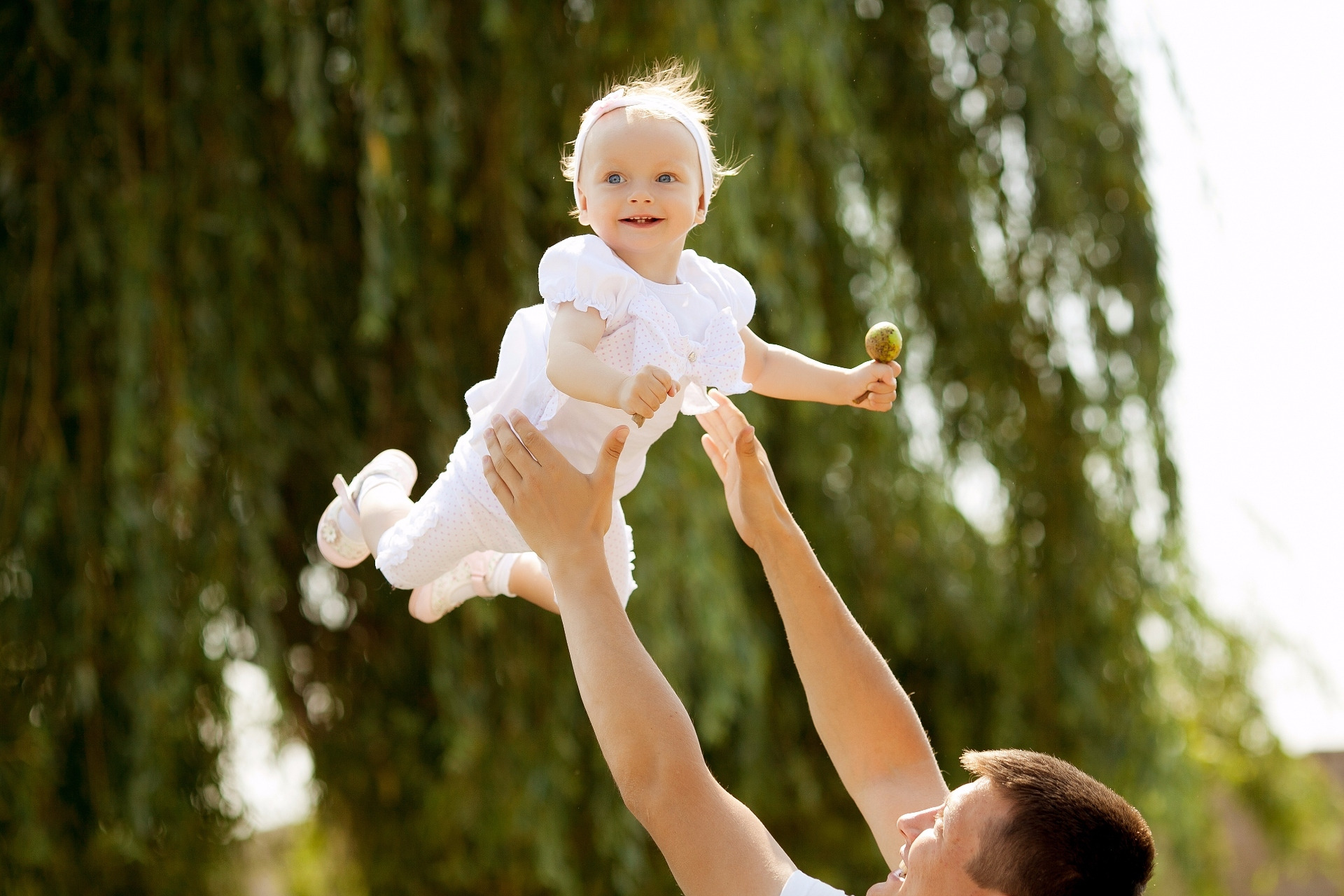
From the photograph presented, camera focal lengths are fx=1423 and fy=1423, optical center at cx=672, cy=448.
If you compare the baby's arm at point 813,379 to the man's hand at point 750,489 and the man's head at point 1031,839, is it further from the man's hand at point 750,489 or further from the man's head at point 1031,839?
the man's head at point 1031,839

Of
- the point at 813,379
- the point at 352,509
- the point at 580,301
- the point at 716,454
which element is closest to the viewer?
the point at 580,301

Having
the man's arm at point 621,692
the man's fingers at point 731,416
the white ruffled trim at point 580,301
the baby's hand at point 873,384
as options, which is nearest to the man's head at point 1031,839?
the man's arm at point 621,692

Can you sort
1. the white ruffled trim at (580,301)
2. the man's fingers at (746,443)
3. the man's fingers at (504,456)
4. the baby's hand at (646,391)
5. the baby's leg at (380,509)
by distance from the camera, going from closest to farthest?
the baby's hand at (646,391), the white ruffled trim at (580,301), the man's fingers at (504,456), the baby's leg at (380,509), the man's fingers at (746,443)

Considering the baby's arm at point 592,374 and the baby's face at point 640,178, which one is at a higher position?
the baby's face at point 640,178

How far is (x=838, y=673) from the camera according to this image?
6.72 feet

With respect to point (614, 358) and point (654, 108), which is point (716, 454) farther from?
point (654, 108)

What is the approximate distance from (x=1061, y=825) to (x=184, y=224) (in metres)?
2.55

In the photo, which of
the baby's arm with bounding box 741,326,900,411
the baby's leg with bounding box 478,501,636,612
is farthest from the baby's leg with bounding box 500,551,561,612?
the baby's arm with bounding box 741,326,900,411

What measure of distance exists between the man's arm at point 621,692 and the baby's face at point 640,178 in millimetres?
237

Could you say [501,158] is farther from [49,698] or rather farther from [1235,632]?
[1235,632]

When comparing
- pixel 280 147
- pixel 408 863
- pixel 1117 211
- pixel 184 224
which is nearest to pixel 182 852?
pixel 408 863

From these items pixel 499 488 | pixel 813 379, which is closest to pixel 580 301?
pixel 499 488

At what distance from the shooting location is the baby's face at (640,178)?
5.27ft

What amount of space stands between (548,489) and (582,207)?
345mm
